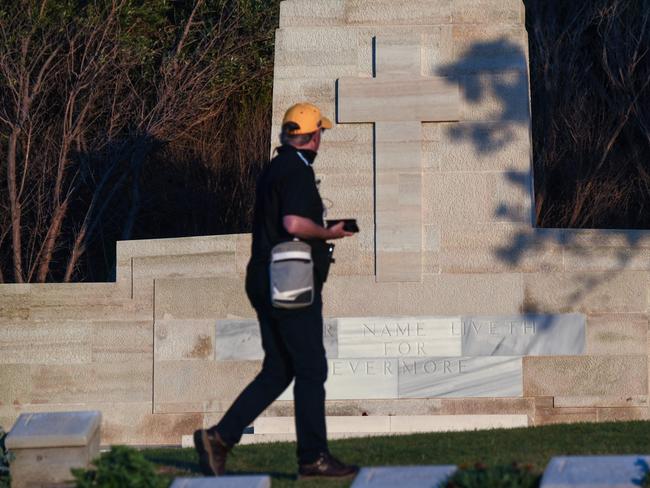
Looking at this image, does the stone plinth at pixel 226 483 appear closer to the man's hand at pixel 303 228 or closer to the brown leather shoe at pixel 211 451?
the brown leather shoe at pixel 211 451

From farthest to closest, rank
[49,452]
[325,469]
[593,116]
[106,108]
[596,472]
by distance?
[593,116]
[106,108]
[49,452]
[325,469]
[596,472]

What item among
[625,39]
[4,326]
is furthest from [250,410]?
[625,39]

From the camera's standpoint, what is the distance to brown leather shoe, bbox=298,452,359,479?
6938 mm

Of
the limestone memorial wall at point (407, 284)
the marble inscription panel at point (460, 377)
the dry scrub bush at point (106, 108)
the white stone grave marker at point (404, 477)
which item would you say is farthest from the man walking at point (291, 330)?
the dry scrub bush at point (106, 108)

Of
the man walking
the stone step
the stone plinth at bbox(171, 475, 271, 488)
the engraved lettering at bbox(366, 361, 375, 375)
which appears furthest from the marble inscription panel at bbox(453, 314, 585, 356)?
the stone plinth at bbox(171, 475, 271, 488)

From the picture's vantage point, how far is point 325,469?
6.94m

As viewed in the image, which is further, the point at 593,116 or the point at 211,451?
the point at 593,116

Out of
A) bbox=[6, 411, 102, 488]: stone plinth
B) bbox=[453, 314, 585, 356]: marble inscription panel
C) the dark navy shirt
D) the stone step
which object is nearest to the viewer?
the dark navy shirt

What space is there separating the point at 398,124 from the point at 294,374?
489 cm

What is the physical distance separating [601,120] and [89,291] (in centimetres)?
849

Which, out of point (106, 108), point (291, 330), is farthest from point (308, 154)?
point (106, 108)

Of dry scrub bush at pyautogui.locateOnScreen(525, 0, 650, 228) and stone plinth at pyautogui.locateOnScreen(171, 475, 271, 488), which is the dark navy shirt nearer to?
stone plinth at pyautogui.locateOnScreen(171, 475, 271, 488)

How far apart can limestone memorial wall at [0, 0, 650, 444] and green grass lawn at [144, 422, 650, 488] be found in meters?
1.83

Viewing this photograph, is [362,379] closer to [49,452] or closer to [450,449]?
[450,449]
